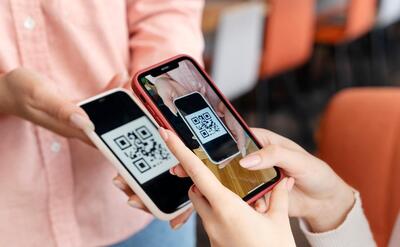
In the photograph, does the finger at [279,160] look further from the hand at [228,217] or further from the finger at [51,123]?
the finger at [51,123]

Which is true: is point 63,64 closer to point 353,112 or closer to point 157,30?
point 157,30

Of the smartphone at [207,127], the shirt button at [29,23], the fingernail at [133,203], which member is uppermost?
the shirt button at [29,23]

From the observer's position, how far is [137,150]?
680mm

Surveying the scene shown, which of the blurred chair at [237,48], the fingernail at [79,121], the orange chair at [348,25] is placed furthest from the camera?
the orange chair at [348,25]

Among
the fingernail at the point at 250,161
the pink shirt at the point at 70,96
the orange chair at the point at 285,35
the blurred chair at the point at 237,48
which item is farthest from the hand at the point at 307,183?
the orange chair at the point at 285,35

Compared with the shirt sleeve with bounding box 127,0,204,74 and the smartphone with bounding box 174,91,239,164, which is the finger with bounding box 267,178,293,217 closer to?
the smartphone with bounding box 174,91,239,164

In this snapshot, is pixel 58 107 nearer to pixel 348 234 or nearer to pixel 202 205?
pixel 202 205

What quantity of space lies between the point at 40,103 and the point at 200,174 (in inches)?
8.8


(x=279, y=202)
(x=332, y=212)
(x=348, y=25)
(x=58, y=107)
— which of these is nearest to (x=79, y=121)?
(x=58, y=107)

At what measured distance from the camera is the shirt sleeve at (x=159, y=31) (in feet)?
2.51

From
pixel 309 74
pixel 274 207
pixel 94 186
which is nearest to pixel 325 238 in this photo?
pixel 274 207

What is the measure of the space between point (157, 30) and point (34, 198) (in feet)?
0.98

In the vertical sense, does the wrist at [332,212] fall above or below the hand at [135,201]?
below

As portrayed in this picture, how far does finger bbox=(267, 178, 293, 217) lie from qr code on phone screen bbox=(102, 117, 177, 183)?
0.65 feet
